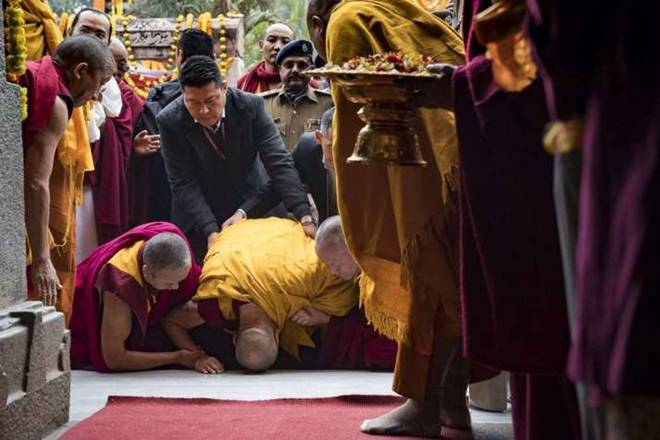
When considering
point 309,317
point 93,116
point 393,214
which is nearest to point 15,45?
point 393,214

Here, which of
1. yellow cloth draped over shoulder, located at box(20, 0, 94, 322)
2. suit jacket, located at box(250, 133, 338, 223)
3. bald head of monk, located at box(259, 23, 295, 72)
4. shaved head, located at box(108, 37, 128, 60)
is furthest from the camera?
bald head of monk, located at box(259, 23, 295, 72)

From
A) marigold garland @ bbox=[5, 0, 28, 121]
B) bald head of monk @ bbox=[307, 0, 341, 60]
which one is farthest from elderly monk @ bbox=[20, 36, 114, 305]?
bald head of monk @ bbox=[307, 0, 341, 60]

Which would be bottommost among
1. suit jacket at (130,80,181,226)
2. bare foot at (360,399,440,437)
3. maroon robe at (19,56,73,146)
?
bare foot at (360,399,440,437)

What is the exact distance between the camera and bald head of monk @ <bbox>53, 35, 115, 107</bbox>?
16.0ft

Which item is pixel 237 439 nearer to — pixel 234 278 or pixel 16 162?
pixel 16 162

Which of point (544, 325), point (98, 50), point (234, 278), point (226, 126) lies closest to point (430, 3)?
point (98, 50)

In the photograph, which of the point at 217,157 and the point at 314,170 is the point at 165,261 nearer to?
the point at 217,157

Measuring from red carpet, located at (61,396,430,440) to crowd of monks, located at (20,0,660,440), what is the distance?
317 mm

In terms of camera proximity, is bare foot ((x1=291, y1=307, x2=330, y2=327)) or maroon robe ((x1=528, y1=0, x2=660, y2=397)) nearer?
maroon robe ((x1=528, y1=0, x2=660, y2=397))

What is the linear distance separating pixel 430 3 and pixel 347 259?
79.6 inches

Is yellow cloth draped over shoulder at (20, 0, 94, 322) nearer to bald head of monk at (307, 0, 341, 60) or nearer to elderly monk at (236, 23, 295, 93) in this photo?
bald head of monk at (307, 0, 341, 60)

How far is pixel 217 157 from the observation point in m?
6.95

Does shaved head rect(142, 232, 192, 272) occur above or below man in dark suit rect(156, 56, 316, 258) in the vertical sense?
below

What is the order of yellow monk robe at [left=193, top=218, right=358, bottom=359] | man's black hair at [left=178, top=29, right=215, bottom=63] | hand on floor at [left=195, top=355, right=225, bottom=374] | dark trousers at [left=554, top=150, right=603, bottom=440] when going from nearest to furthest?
1. dark trousers at [left=554, top=150, right=603, bottom=440]
2. hand on floor at [left=195, top=355, right=225, bottom=374]
3. yellow monk robe at [left=193, top=218, right=358, bottom=359]
4. man's black hair at [left=178, top=29, right=215, bottom=63]
